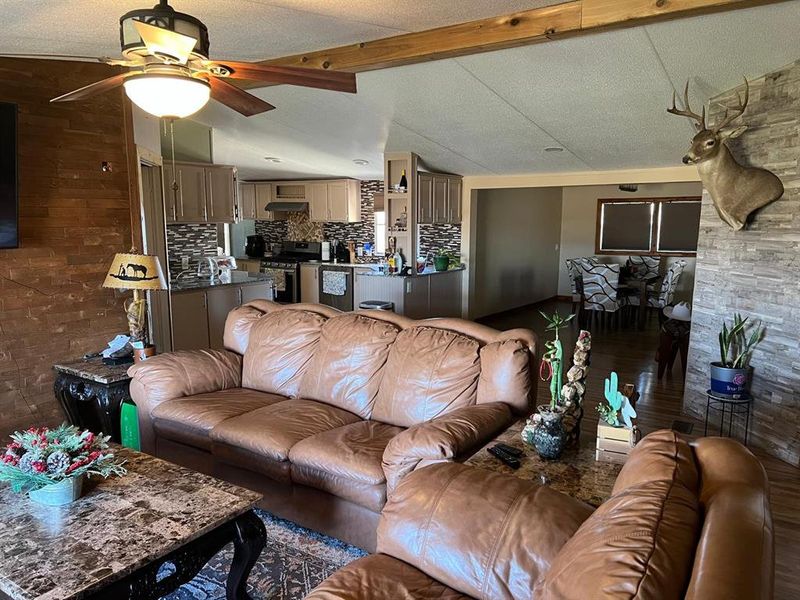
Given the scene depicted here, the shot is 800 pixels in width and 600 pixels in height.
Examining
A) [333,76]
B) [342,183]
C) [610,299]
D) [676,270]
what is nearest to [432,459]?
[333,76]

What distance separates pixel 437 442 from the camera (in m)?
2.10

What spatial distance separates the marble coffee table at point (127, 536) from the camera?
5.19ft

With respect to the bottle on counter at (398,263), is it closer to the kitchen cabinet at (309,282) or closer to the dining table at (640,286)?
the kitchen cabinet at (309,282)

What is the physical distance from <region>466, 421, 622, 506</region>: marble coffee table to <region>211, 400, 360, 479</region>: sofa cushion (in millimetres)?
950

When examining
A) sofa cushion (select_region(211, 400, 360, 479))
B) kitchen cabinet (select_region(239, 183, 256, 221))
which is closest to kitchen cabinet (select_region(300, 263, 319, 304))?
kitchen cabinet (select_region(239, 183, 256, 221))

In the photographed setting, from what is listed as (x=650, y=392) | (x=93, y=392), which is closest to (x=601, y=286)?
(x=650, y=392)

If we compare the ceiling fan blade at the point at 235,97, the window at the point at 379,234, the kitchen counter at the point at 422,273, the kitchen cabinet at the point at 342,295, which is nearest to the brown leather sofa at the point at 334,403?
the ceiling fan blade at the point at 235,97

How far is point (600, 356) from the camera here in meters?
6.37

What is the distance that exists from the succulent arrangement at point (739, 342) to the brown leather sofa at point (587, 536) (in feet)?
8.11

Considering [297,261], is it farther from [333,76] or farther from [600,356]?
[333,76]

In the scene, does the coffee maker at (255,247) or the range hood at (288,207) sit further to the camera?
the coffee maker at (255,247)

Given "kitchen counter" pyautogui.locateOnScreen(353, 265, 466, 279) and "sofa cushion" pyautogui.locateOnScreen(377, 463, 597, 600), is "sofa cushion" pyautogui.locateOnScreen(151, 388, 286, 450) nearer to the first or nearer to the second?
"sofa cushion" pyautogui.locateOnScreen(377, 463, 597, 600)

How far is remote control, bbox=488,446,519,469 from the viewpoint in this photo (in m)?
1.98

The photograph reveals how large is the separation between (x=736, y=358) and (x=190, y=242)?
544 centimetres
